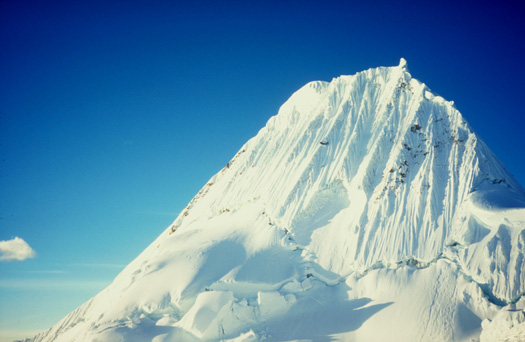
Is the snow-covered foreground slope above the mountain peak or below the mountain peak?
below

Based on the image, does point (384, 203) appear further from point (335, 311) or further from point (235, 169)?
point (235, 169)

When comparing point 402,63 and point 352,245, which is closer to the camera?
point 352,245

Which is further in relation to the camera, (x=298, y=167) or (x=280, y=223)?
(x=298, y=167)

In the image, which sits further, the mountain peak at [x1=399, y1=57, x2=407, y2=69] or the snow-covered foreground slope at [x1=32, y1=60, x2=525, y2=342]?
the mountain peak at [x1=399, y1=57, x2=407, y2=69]

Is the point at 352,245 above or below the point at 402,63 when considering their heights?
below

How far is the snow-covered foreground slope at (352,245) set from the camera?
23750 millimetres

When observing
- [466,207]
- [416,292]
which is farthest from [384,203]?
[416,292]

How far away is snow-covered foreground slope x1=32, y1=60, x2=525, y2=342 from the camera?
2375cm

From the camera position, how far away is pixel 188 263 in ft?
96.9

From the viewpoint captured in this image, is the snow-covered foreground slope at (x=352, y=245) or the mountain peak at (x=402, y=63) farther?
the mountain peak at (x=402, y=63)

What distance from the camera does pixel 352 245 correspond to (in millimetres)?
28516

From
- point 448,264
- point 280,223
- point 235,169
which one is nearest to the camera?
point 448,264

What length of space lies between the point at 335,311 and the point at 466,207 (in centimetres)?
1119

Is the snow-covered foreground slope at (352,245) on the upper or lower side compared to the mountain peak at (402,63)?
lower
